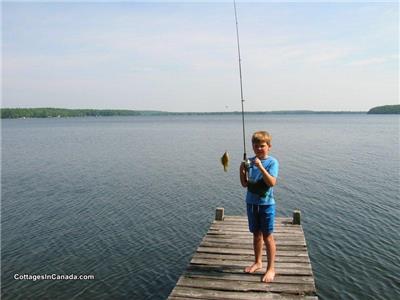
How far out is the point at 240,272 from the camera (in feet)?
23.7

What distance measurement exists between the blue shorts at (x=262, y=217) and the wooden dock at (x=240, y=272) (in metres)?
1.09

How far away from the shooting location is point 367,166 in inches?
1145

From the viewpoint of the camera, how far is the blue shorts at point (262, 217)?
21.3 ft

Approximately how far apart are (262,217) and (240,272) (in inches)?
57.4

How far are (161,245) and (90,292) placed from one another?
3.69 metres

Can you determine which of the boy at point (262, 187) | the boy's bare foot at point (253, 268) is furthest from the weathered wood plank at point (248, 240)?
the boy at point (262, 187)

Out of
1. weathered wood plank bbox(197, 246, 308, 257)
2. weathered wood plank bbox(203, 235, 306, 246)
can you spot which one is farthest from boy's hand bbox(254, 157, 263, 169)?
weathered wood plank bbox(203, 235, 306, 246)

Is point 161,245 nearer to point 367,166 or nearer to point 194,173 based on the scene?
point 194,173

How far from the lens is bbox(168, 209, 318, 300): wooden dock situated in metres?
6.42

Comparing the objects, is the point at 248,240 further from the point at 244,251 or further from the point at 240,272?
the point at 240,272

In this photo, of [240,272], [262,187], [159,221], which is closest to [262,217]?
[262,187]

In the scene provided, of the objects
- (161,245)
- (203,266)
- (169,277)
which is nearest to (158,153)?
(161,245)

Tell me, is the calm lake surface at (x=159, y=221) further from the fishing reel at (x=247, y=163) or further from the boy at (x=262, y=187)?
the fishing reel at (x=247, y=163)

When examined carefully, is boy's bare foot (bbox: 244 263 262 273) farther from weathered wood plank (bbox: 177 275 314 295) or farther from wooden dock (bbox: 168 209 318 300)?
weathered wood plank (bbox: 177 275 314 295)
